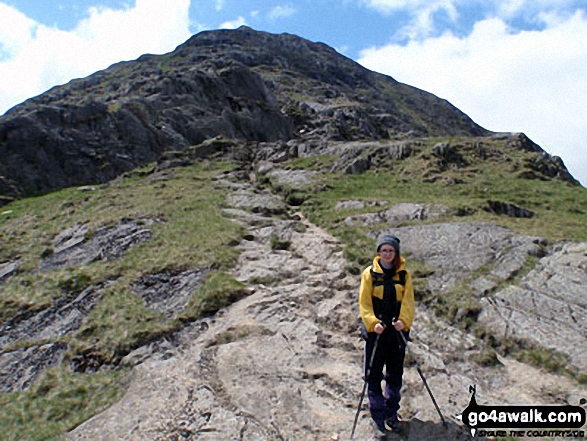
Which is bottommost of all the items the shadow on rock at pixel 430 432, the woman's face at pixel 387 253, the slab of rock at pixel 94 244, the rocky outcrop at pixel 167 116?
the slab of rock at pixel 94 244

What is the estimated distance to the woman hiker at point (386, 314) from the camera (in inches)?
315

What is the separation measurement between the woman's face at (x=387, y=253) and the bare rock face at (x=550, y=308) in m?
5.74

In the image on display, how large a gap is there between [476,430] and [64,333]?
43.6 feet

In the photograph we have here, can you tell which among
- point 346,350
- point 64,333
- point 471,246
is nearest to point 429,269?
point 471,246

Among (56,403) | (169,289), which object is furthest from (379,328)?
(169,289)

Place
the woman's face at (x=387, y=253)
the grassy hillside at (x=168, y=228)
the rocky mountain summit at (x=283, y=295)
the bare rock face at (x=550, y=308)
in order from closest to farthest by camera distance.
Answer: the woman's face at (x=387, y=253) → the rocky mountain summit at (x=283, y=295) → the bare rock face at (x=550, y=308) → the grassy hillside at (x=168, y=228)

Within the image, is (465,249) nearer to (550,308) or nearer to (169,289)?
Answer: (550,308)

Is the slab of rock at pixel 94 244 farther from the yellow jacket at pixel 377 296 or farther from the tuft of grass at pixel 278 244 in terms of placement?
the yellow jacket at pixel 377 296

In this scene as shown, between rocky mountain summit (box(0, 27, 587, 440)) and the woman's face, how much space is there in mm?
3399

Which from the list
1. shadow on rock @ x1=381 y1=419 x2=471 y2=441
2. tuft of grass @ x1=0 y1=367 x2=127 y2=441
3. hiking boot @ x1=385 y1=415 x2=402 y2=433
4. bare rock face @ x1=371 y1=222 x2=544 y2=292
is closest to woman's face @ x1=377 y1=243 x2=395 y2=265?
hiking boot @ x1=385 y1=415 x2=402 y2=433

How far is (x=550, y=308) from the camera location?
12.3 metres

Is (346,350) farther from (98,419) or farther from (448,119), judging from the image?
(448,119)

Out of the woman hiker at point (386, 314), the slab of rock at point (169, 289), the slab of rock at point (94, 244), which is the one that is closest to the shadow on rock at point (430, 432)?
the woman hiker at point (386, 314)

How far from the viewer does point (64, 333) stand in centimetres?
1457
